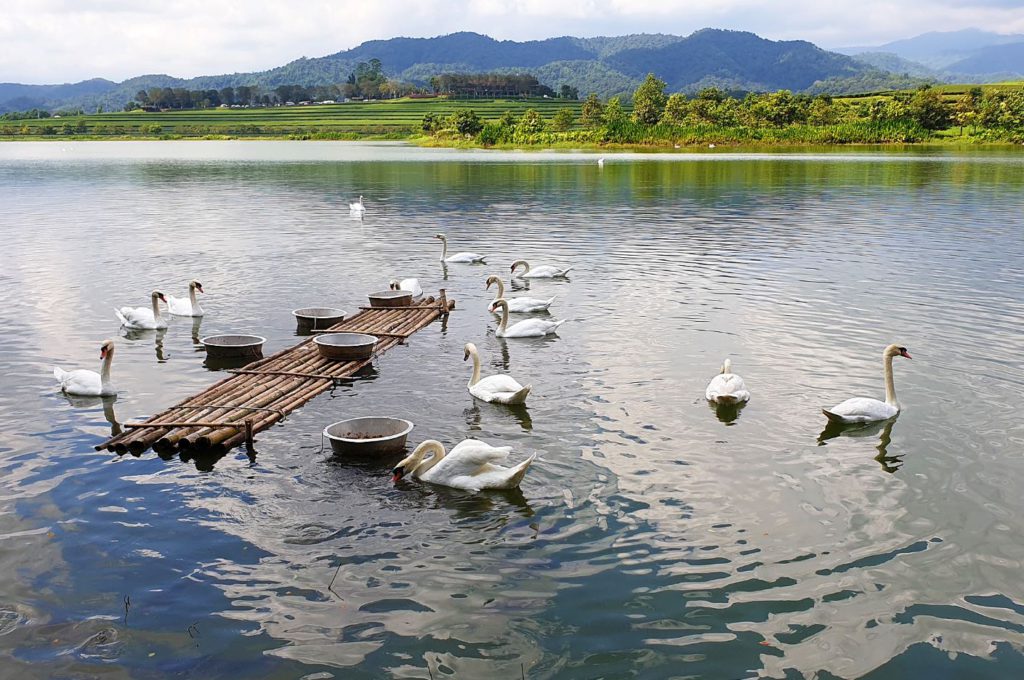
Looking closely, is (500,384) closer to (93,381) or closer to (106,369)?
(106,369)

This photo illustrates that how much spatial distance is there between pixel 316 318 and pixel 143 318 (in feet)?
14.0

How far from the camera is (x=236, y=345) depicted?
1794 cm

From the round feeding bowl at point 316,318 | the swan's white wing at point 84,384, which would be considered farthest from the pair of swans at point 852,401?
the swan's white wing at point 84,384

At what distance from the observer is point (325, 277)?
2803 cm

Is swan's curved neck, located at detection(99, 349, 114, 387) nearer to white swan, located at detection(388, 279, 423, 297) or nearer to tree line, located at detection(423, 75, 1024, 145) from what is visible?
white swan, located at detection(388, 279, 423, 297)

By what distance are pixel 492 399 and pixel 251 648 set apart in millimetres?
7581

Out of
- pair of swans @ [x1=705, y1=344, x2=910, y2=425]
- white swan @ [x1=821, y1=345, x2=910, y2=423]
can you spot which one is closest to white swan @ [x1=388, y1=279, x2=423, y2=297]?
pair of swans @ [x1=705, y1=344, x2=910, y2=425]

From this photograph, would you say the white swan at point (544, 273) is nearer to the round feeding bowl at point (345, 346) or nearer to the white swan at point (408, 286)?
the white swan at point (408, 286)

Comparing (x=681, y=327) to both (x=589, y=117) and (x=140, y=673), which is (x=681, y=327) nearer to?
(x=140, y=673)

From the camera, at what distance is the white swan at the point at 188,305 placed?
2200cm

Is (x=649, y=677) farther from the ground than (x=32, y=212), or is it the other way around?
(x=32, y=212)

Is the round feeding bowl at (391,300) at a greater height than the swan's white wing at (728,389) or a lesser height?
greater

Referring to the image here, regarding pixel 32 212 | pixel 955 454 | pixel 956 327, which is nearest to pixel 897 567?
pixel 955 454

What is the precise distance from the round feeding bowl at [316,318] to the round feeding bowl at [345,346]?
285cm
